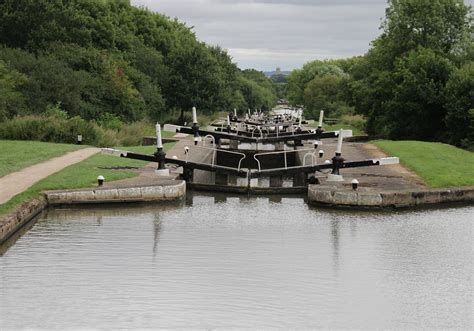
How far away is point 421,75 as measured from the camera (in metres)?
43.3

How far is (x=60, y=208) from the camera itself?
2022 cm

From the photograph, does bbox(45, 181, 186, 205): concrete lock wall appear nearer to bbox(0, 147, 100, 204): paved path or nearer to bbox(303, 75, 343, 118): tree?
bbox(0, 147, 100, 204): paved path

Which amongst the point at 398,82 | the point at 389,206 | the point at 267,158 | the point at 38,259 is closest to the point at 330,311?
the point at 38,259

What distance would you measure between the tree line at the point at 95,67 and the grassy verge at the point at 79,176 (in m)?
10.7

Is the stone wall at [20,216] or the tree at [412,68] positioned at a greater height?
the tree at [412,68]

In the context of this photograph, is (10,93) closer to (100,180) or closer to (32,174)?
(32,174)

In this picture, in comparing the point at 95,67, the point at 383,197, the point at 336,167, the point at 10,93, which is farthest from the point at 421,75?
the point at 383,197

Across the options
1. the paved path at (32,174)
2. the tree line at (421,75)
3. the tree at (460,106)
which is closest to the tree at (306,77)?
the tree line at (421,75)

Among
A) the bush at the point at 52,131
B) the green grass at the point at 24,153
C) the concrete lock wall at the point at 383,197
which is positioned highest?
the bush at the point at 52,131

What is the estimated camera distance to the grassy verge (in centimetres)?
1894

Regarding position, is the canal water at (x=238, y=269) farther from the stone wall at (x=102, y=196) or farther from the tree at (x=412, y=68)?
the tree at (x=412, y=68)

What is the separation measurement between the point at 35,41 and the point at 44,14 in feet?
6.35

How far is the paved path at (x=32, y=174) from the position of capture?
19547 mm

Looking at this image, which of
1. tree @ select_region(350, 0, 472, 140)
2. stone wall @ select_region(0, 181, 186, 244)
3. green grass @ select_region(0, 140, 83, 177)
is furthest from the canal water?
tree @ select_region(350, 0, 472, 140)
